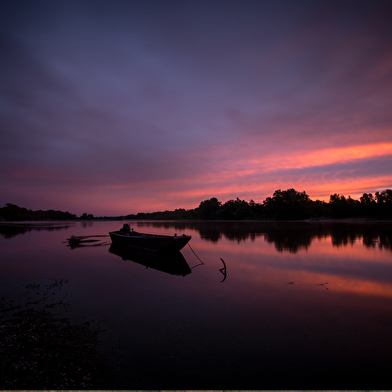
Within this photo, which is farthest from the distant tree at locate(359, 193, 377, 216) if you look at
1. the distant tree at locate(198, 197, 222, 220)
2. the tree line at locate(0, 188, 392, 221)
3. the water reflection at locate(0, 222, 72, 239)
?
the water reflection at locate(0, 222, 72, 239)

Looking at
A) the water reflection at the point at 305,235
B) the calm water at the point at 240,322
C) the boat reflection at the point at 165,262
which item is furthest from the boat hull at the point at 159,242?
the water reflection at the point at 305,235

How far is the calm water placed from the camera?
4406 millimetres

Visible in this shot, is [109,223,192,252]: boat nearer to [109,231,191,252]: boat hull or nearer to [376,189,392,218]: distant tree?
A: [109,231,191,252]: boat hull

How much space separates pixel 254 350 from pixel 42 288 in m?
9.89

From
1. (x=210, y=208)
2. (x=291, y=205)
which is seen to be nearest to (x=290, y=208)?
(x=291, y=205)

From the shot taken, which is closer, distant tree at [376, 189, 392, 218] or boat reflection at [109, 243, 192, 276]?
boat reflection at [109, 243, 192, 276]

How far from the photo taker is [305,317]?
7148mm

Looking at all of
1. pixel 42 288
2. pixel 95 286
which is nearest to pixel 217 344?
pixel 95 286

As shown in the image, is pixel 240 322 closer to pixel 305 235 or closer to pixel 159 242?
pixel 159 242

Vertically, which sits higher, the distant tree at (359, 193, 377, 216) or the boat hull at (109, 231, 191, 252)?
the distant tree at (359, 193, 377, 216)

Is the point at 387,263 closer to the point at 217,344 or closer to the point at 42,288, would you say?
the point at 217,344

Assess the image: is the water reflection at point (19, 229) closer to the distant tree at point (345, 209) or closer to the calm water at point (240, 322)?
the calm water at point (240, 322)

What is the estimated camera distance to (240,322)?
682cm

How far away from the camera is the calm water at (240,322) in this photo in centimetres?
441
